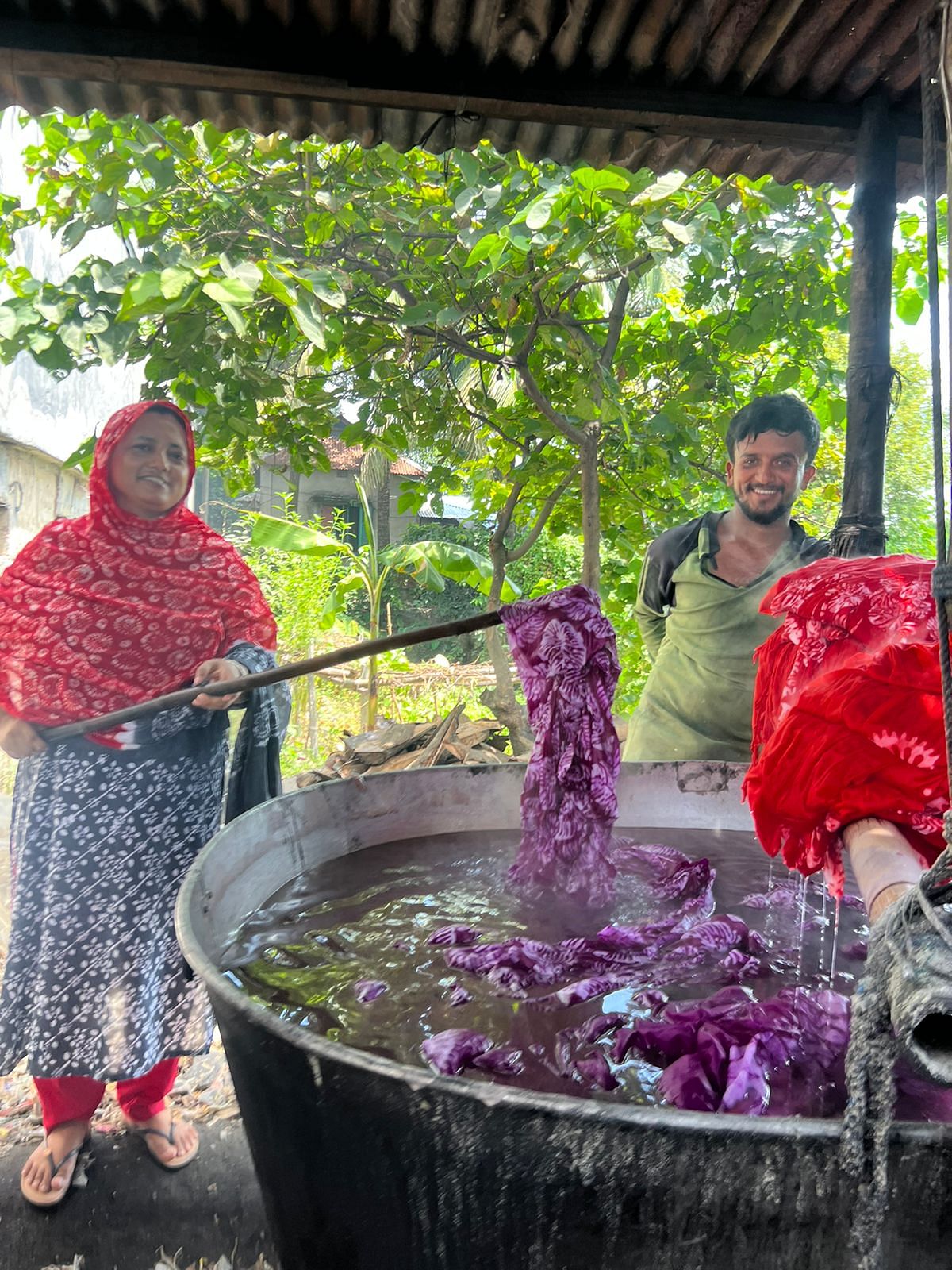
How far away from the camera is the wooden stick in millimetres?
2389

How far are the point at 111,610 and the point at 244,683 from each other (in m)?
0.60

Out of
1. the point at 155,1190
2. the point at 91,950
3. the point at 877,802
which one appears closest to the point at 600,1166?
the point at 877,802

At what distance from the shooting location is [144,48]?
2.25 m

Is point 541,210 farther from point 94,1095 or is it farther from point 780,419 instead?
point 94,1095

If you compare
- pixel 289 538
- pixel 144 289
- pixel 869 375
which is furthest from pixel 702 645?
pixel 289 538

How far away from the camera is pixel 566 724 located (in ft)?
8.63

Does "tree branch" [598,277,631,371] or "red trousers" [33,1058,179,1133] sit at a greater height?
"tree branch" [598,277,631,371]

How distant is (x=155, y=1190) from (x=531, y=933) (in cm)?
161

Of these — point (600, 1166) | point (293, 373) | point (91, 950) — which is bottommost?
point (91, 950)

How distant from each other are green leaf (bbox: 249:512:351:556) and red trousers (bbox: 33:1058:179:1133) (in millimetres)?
4483

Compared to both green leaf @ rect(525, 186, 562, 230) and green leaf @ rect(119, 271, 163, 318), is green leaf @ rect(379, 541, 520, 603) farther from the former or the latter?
green leaf @ rect(119, 271, 163, 318)

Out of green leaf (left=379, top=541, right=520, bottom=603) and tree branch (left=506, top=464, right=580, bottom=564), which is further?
green leaf (left=379, top=541, right=520, bottom=603)

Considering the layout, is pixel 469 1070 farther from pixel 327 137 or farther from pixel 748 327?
pixel 748 327

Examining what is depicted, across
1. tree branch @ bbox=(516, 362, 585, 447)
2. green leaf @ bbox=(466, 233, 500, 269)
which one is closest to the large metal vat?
green leaf @ bbox=(466, 233, 500, 269)
